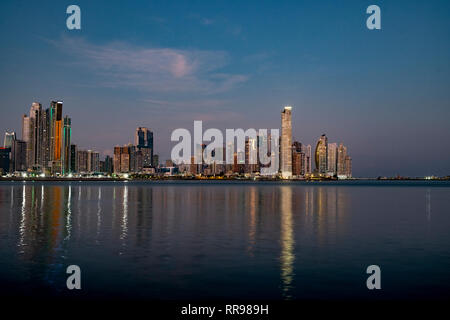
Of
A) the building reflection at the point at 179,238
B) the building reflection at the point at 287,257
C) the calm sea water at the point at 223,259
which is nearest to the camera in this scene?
the calm sea water at the point at 223,259

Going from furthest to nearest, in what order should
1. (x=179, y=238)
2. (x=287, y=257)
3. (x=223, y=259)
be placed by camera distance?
(x=179, y=238) → (x=287, y=257) → (x=223, y=259)

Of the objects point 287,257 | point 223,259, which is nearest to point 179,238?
point 223,259

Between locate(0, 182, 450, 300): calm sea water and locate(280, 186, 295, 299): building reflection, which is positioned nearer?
locate(0, 182, 450, 300): calm sea water

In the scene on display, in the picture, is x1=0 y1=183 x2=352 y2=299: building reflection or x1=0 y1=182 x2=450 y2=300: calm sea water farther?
x1=0 y1=183 x2=352 y2=299: building reflection

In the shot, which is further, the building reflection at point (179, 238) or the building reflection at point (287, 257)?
the building reflection at point (179, 238)

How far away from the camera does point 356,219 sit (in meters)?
49.7

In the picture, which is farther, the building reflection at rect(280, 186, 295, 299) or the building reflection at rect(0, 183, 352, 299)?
the building reflection at rect(0, 183, 352, 299)

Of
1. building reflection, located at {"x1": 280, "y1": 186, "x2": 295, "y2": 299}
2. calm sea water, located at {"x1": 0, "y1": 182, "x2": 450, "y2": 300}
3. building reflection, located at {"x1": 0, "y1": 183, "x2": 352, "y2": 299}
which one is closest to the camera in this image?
calm sea water, located at {"x1": 0, "y1": 182, "x2": 450, "y2": 300}

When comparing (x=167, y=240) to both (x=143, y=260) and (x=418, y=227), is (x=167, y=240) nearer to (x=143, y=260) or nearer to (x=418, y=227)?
(x=143, y=260)

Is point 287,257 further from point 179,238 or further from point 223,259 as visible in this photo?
point 179,238

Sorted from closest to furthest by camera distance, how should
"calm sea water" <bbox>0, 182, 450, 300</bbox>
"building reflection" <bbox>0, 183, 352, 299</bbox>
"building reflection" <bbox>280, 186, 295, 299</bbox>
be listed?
"calm sea water" <bbox>0, 182, 450, 300</bbox>
"building reflection" <bbox>280, 186, 295, 299</bbox>
"building reflection" <bbox>0, 183, 352, 299</bbox>

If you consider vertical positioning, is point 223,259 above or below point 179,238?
above

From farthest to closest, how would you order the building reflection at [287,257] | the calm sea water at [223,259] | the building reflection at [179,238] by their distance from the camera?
the building reflection at [179,238], the building reflection at [287,257], the calm sea water at [223,259]
